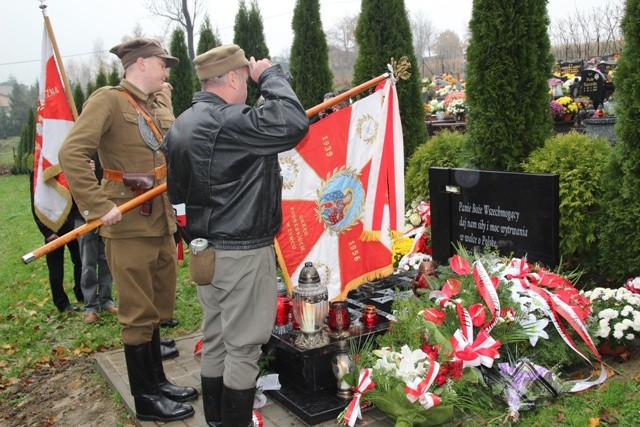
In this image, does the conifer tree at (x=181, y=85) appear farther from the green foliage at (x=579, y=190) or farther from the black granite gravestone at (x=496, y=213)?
the green foliage at (x=579, y=190)

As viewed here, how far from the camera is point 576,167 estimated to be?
500cm

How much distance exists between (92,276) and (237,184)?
144 inches

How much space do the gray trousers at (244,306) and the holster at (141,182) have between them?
2.73 ft

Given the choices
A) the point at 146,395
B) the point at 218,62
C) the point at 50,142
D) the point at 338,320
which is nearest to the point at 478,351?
the point at 338,320

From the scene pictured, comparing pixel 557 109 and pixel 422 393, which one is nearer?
pixel 422 393

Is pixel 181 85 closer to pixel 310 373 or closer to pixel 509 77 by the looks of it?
pixel 509 77

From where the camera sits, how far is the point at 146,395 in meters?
3.59

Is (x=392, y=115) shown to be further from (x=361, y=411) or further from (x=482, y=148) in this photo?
(x=361, y=411)

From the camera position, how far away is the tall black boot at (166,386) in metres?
3.81

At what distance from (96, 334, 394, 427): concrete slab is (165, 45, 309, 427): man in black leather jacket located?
503 millimetres

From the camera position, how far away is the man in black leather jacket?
2.82 metres

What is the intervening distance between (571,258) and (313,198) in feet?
7.95

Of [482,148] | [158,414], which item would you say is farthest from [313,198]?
[482,148]

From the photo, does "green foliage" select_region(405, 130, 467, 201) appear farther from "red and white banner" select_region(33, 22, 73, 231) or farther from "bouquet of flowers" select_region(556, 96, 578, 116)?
"bouquet of flowers" select_region(556, 96, 578, 116)
